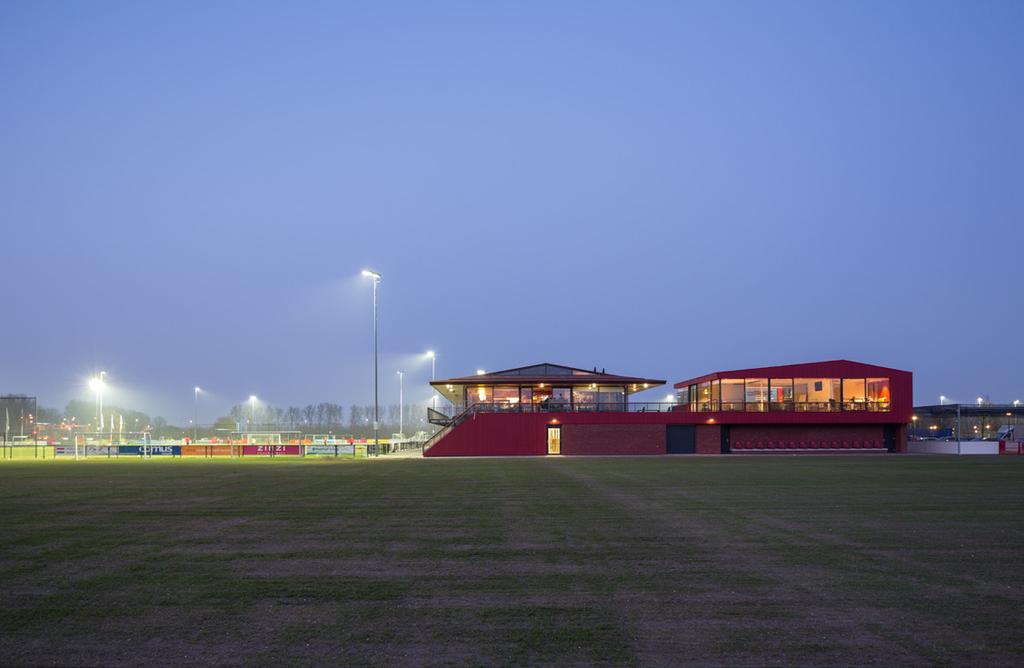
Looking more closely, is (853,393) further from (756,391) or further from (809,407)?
(756,391)

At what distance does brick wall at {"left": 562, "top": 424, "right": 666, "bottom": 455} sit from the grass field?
128ft

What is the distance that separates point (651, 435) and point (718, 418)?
17.2ft

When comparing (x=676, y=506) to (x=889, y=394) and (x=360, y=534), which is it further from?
(x=889, y=394)

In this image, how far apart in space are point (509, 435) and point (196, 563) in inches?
1912

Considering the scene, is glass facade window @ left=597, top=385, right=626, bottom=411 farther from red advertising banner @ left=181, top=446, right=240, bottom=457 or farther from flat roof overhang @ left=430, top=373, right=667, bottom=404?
red advertising banner @ left=181, top=446, right=240, bottom=457

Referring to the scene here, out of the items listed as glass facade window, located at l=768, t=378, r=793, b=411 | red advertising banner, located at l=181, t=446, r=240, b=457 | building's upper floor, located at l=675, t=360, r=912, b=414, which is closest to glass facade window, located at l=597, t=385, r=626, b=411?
building's upper floor, located at l=675, t=360, r=912, b=414

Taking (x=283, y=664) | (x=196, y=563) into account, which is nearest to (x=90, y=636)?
(x=283, y=664)

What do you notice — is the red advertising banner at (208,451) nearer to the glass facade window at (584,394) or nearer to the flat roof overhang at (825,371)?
the glass facade window at (584,394)

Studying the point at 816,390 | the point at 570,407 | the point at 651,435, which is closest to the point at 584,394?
the point at 570,407

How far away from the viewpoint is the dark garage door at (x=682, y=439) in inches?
2437

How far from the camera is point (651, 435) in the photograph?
202ft

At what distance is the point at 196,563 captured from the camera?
39.5 ft

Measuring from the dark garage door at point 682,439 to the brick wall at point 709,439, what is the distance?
370 mm

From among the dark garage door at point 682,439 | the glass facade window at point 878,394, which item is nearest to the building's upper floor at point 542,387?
the dark garage door at point 682,439
